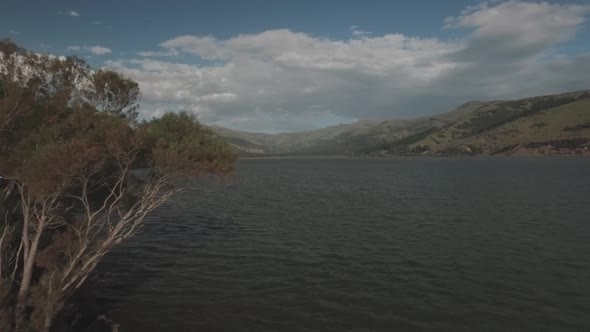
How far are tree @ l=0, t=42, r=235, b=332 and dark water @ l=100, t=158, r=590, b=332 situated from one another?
5742 millimetres

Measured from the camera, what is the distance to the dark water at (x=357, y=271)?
23578 millimetres

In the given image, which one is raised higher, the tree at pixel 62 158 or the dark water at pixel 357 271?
the tree at pixel 62 158

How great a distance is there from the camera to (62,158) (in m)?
17.2

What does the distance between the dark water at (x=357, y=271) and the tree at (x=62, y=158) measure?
18.8 feet

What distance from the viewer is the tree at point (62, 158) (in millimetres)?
17766

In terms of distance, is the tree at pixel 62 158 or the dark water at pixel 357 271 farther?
the dark water at pixel 357 271

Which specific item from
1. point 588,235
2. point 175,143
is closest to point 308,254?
point 175,143

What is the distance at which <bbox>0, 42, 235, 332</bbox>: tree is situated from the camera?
17.8 metres

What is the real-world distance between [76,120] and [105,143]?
1944mm

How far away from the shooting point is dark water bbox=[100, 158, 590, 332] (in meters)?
23.6

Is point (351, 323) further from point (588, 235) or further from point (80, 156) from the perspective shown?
point (588, 235)

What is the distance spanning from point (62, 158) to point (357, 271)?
24095mm

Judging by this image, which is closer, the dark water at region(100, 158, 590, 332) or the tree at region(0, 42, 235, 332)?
the tree at region(0, 42, 235, 332)

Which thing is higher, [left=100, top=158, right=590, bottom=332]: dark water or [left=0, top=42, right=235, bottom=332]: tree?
[left=0, top=42, right=235, bottom=332]: tree
